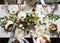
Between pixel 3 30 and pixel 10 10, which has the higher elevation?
pixel 10 10

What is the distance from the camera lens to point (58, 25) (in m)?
1.12

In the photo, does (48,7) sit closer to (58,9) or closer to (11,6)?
(58,9)

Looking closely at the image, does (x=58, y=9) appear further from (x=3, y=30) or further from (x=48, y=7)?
(x=3, y=30)

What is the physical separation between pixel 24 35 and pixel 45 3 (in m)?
0.22

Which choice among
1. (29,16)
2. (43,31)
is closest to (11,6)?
(29,16)

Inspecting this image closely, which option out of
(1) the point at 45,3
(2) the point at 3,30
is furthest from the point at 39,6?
(2) the point at 3,30

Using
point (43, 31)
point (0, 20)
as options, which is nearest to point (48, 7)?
point (43, 31)

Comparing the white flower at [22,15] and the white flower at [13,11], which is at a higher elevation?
the white flower at [13,11]

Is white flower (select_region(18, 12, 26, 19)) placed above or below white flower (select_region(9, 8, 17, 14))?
below

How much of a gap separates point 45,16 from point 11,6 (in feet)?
0.69

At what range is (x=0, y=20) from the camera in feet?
3.76

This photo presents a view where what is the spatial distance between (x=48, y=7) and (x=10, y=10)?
22cm

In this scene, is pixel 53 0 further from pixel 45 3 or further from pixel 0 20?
pixel 0 20

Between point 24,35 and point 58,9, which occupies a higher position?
point 58,9
